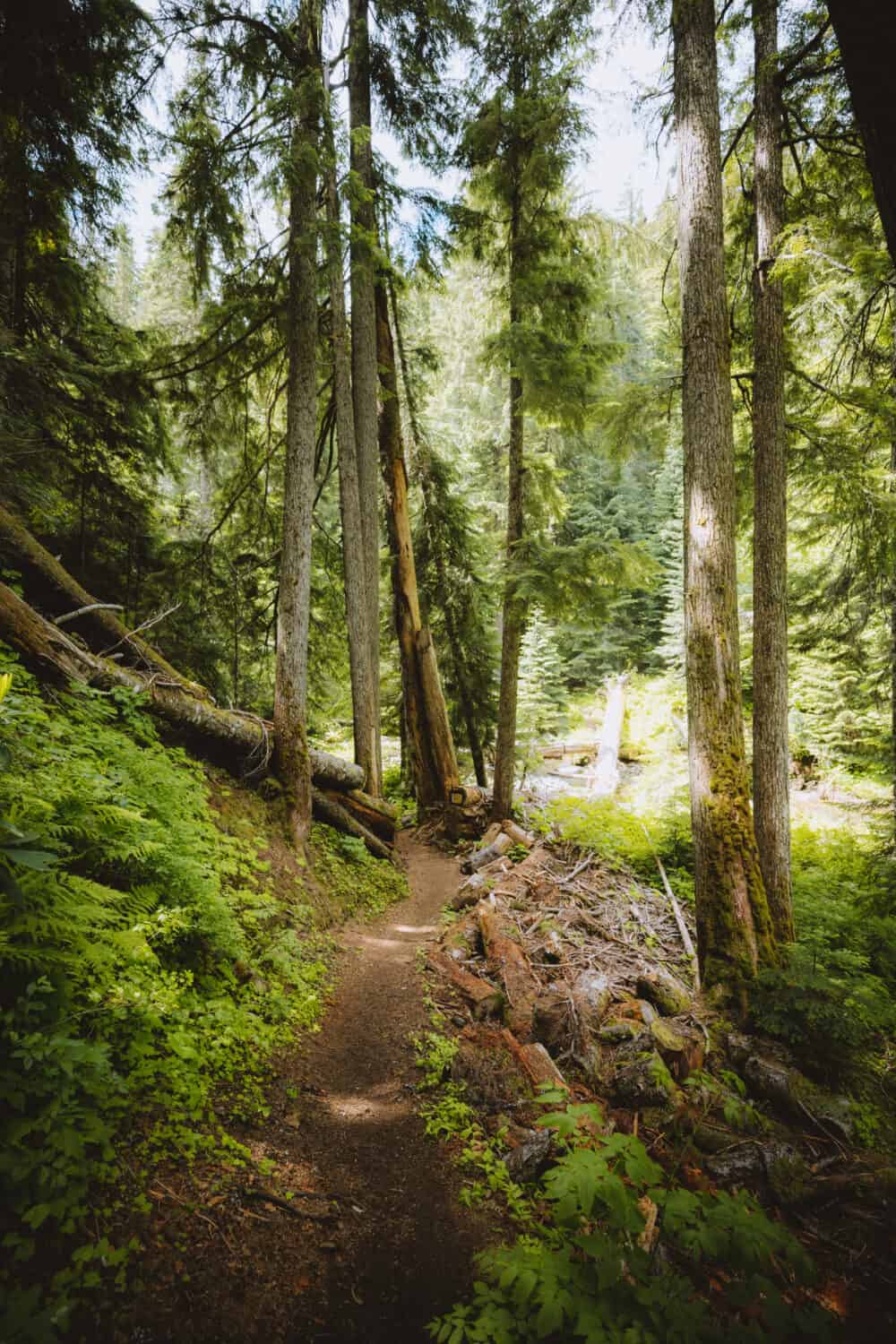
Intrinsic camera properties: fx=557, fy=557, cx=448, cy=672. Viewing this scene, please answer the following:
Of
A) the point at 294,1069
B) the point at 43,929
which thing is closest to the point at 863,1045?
the point at 294,1069

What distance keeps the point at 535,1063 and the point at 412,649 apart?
Result: 867cm

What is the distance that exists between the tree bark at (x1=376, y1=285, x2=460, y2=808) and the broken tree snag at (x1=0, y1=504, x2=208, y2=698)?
6.10 metres

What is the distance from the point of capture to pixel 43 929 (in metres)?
2.43

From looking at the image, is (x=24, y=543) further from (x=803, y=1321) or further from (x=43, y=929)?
(x=803, y=1321)

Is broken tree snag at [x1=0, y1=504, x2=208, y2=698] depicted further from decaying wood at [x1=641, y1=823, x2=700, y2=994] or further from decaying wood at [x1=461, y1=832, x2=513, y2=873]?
decaying wood at [x1=641, y1=823, x2=700, y2=994]

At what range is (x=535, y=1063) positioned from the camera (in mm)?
4223

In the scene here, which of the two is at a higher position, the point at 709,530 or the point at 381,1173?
the point at 709,530

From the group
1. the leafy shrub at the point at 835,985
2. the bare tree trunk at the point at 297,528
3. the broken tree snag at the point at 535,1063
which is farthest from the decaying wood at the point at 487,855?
the broken tree snag at the point at 535,1063

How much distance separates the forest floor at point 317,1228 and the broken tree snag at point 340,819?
176 inches

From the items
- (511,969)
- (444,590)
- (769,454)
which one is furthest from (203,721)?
(444,590)

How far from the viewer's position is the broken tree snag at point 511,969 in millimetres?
4898

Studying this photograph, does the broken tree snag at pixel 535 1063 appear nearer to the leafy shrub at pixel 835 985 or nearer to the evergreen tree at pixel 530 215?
the leafy shrub at pixel 835 985

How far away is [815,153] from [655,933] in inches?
390

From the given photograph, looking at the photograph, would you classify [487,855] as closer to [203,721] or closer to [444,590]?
[203,721]
